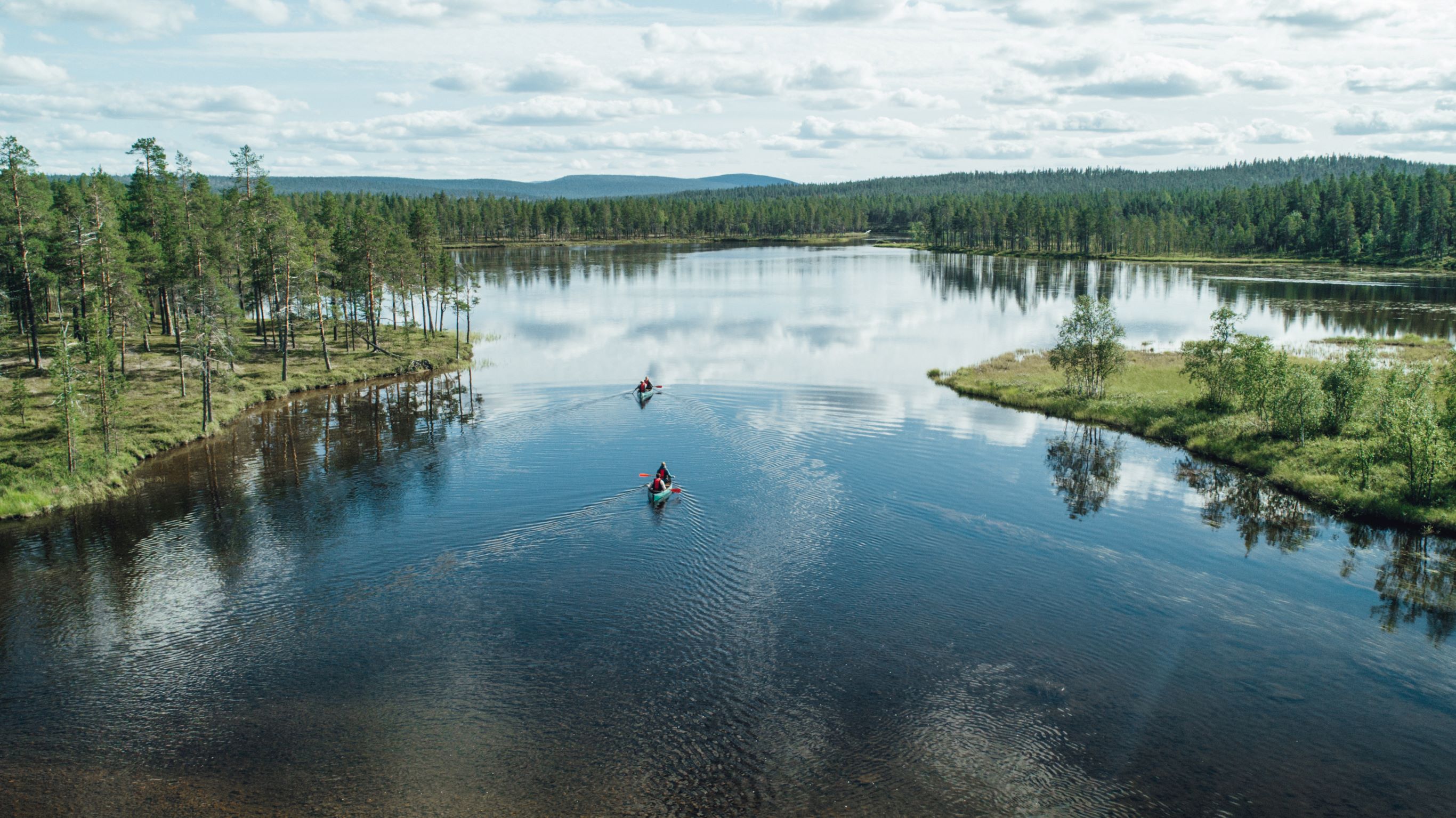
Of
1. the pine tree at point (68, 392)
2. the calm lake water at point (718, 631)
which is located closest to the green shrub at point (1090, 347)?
the calm lake water at point (718, 631)

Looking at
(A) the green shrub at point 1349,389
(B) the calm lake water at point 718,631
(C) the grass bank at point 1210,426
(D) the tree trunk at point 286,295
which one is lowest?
(B) the calm lake water at point 718,631

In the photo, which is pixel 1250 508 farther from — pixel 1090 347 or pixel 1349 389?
pixel 1090 347

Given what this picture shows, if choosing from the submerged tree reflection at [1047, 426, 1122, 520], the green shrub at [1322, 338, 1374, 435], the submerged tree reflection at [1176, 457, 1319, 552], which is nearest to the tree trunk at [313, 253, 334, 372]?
the submerged tree reflection at [1047, 426, 1122, 520]

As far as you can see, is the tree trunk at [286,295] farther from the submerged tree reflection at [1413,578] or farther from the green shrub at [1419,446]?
the green shrub at [1419,446]

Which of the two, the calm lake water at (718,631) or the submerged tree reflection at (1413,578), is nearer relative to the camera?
the calm lake water at (718,631)

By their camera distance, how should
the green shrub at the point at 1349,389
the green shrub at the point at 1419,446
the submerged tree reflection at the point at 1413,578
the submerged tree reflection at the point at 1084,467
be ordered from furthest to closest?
1. the green shrub at the point at 1349,389
2. the submerged tree reflection at the point at 1084,467
3. the green shrub at the point at 1419,446
4. the submerged tree reflection at the point at 1413,578

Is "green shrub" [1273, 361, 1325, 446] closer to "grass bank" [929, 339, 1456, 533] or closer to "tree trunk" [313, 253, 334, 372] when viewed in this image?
"grass bank" [929, 339, 1456, 533]

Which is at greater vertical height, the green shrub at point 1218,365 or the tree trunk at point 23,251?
the tree trunk at point 23,251

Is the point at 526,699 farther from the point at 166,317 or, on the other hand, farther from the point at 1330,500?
the point at 166,317
